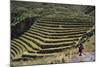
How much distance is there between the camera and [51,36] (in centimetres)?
225

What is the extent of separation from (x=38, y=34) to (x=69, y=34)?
15.9 inches

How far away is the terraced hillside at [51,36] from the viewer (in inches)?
84.2

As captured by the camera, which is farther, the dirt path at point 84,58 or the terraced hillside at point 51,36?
the dirt path at point 84,58

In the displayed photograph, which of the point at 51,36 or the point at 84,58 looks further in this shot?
the point at 84,58

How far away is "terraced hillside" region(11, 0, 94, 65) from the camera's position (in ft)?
7.02

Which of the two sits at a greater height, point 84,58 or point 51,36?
point 51,36

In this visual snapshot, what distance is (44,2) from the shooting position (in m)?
Result: 2.22

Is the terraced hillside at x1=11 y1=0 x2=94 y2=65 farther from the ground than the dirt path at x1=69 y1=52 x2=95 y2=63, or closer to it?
farther from the ground

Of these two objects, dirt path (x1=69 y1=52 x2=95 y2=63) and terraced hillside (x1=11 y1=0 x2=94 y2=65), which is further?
dirt path (x1=69 y1=52 x2=95 y2=63)

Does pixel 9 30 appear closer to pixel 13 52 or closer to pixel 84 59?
pixel 13 52

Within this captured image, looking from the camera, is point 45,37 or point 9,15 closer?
point 9,15
